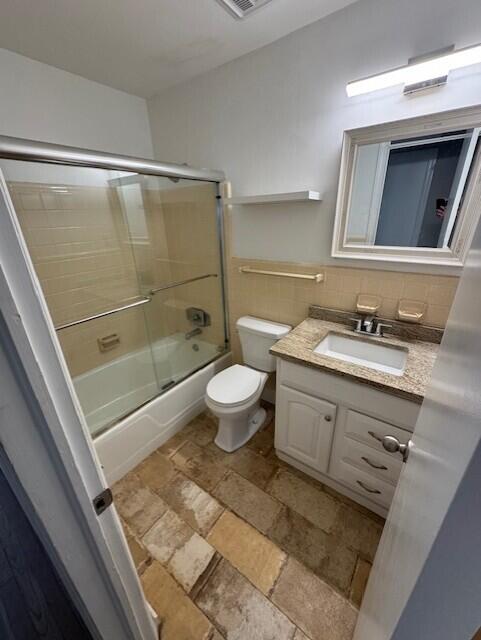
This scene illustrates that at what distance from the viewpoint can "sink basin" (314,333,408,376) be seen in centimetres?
138

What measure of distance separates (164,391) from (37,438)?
146cm

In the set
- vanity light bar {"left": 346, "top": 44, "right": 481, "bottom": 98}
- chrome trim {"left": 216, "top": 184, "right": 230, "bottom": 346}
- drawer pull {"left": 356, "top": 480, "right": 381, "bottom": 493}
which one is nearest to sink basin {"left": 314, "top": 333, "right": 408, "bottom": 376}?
drawer pull {"left": 356, "top": 480, "right": 381, "bottom": 493}

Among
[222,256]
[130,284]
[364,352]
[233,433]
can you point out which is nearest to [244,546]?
[233,433]

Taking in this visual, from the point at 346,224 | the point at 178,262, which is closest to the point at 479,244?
the point at 346,224

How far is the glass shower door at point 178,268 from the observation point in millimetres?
2027

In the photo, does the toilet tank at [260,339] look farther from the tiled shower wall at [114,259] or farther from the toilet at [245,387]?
the tiled shower wall at [114,259]

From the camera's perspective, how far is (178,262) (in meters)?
2.30

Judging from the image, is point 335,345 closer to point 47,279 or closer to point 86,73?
point 47,279

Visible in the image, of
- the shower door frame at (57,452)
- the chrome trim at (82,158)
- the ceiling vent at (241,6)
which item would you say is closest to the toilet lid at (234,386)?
the shower door frame at (57,452)

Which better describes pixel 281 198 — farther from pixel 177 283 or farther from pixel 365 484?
pixel 365 484

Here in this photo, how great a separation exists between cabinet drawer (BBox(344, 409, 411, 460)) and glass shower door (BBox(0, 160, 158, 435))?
1305 mm

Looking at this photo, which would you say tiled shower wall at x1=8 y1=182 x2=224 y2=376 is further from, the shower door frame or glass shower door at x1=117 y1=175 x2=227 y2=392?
the shower door frame

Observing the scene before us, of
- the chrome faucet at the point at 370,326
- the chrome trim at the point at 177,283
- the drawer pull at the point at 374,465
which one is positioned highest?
the chrome trim at the point at 177,283

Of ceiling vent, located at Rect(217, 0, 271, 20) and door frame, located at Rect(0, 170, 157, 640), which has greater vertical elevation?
ceiling vent, located at Rect(217, 0, 271, 20)
